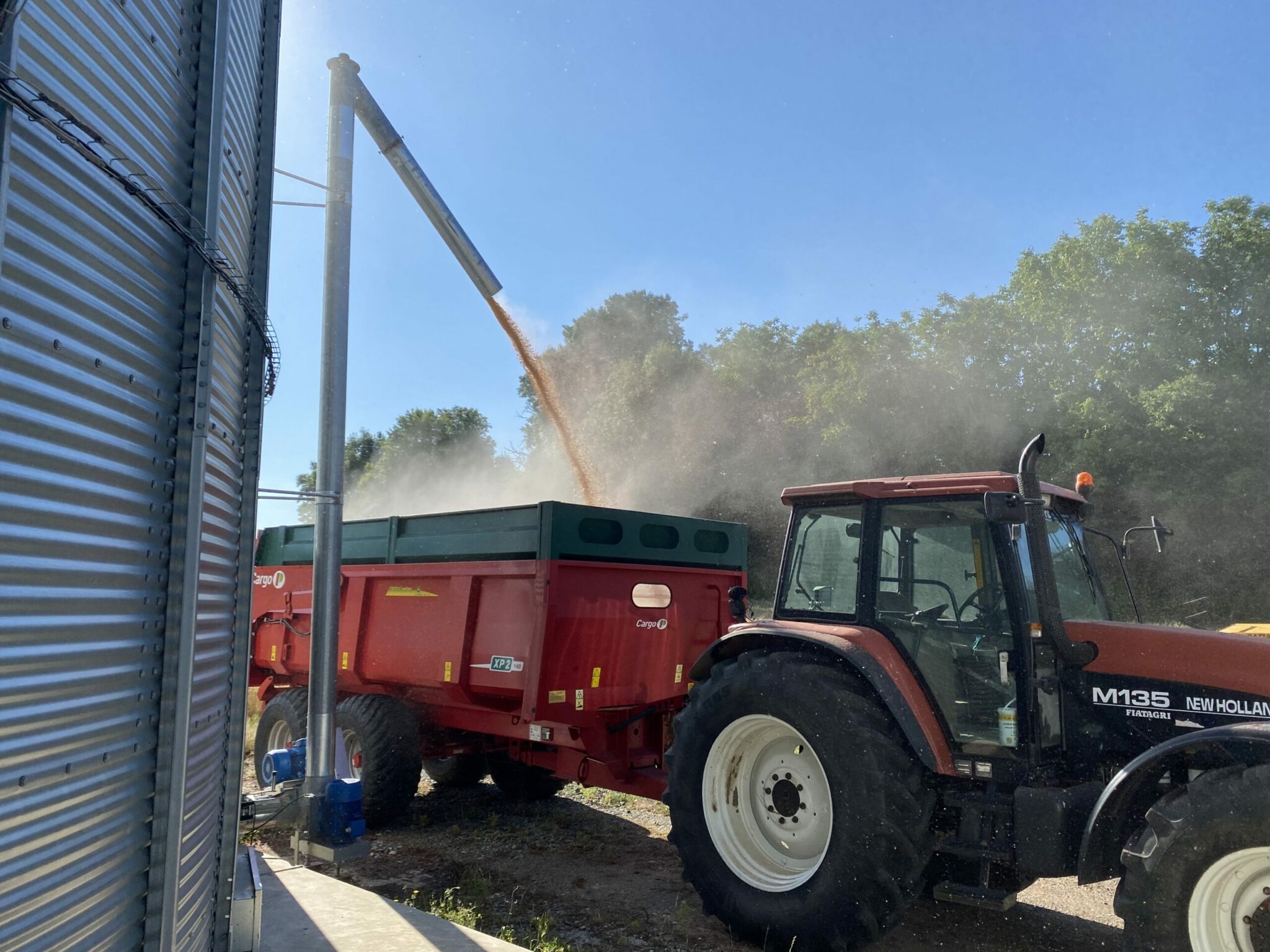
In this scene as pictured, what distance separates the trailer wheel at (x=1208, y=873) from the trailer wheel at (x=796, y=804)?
0.93m

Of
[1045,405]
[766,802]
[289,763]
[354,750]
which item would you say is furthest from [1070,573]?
[1045,405]

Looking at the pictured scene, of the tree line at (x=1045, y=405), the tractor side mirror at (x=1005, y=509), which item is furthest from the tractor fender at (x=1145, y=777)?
the tree line at (x=1045, y=405)

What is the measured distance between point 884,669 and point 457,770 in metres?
5.02

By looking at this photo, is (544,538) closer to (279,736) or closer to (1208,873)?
(279,736)

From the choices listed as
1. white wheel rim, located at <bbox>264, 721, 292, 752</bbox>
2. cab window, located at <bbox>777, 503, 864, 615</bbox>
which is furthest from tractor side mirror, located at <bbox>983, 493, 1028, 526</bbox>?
white wheel rim, located at <bbox>264, 721, 292, 752</bbox>

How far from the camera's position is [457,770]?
805 centimetres

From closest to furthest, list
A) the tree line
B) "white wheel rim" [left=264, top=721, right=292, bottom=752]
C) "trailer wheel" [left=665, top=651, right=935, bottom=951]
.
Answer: "trailer wheel" [left=665, top=651, right=935, bottom=951], "white wheel rim" [left=264, top=721, right=292, bottom=752], the tree line

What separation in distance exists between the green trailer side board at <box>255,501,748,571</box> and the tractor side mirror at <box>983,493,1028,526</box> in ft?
8.16

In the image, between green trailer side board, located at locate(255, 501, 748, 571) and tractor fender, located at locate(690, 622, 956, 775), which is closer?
tractor fender, located at locate(690, 622, 956, 775)

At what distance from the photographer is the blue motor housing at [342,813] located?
530 cm

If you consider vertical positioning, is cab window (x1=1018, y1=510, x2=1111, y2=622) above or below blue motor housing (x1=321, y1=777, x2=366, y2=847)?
above

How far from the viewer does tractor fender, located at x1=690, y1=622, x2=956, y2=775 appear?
4105 millimetres

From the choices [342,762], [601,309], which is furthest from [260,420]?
[601,309]

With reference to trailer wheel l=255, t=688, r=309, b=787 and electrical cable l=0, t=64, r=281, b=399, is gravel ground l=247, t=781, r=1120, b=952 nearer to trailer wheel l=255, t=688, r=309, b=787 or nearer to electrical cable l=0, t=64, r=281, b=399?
trailer wheel l=255, t=688, r=309, b=787
